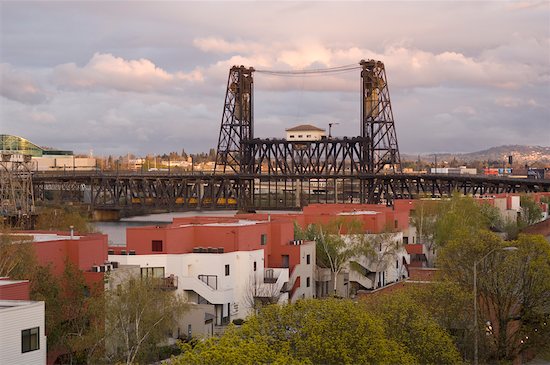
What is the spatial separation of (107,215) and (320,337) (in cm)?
12900

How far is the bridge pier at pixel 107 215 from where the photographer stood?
15121 centimetres

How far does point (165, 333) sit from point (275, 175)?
111m

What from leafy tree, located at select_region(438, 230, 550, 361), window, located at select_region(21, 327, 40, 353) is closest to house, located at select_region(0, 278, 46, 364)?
→ window, located at select_region(21, 327, 40, 353)

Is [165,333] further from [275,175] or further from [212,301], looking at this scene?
[275,175]

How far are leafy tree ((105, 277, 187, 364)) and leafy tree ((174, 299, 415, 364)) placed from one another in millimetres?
7097

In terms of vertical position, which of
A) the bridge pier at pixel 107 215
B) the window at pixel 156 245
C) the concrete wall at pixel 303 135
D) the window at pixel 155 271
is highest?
the concrete wall at pixel 303 135

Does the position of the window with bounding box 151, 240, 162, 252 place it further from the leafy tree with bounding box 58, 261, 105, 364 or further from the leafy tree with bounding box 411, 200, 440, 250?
the leafy tree with bounding box 411, 200, 440, 250

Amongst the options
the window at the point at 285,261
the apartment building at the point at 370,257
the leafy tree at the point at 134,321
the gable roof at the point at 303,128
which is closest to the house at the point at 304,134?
the gable roof at the point at 303,128

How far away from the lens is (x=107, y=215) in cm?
15312

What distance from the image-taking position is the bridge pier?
151 metres

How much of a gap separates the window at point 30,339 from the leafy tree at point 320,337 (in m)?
4.61

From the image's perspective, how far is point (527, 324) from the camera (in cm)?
3766

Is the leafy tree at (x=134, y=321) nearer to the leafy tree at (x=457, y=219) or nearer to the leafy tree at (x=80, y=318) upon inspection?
the leafy tree at (x=80, y=318)

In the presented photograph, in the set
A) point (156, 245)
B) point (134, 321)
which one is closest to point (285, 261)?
point (156, 245)
